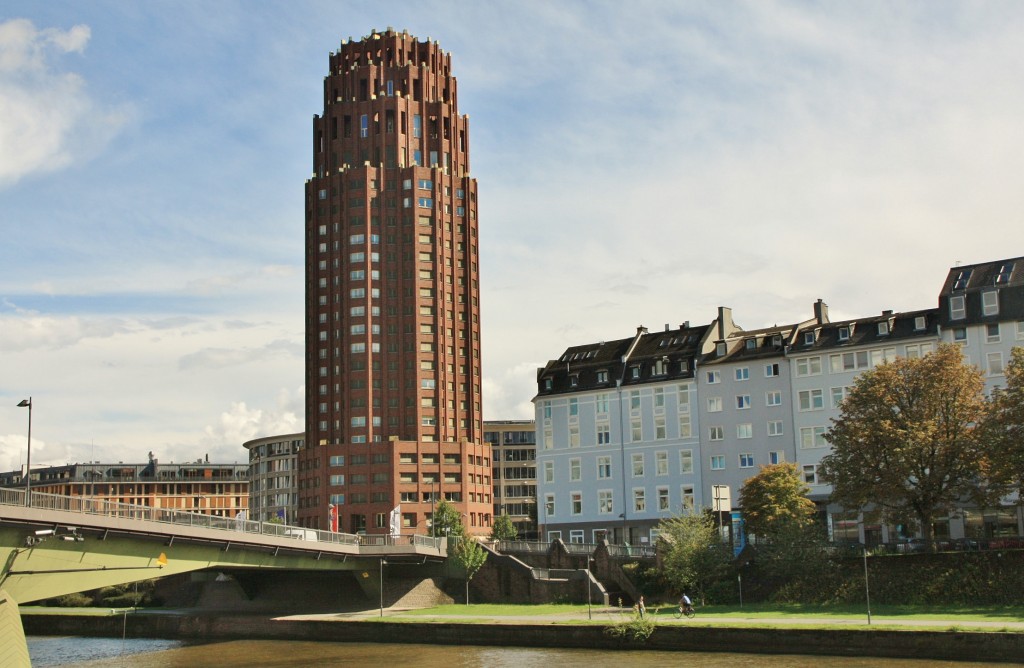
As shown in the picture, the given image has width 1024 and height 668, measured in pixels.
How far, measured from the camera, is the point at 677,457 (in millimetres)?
104562

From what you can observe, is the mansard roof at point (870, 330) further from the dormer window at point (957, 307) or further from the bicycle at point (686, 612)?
the bicycle at point (686, 612)

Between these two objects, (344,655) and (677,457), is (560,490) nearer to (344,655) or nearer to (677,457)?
Answer: (677,457)

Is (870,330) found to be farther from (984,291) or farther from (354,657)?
(354,657)

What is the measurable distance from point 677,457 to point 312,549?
37.3 metres

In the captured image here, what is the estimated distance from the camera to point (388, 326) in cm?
14825

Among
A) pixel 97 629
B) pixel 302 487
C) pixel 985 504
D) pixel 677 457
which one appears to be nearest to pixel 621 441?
pixel 677 457

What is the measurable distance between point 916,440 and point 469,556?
3547 centimetres

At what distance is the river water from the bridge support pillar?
1552 centimetres

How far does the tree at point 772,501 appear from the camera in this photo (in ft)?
267

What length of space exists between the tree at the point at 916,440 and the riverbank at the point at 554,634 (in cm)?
1869

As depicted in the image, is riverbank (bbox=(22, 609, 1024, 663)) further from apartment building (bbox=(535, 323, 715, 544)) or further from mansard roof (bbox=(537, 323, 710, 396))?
mansard roof (bbox=(537, 323, 710, 396))

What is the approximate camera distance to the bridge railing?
193 feet

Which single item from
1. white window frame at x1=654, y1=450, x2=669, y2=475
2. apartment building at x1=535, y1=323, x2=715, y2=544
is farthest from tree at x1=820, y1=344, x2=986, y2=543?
white window frame at x1=654, y1=450, x2=669, y2=475

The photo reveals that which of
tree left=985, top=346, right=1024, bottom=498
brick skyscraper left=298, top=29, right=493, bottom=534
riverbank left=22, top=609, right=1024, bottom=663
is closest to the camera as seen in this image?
riverbank left=22, top=609, right=1024, bottom=663
